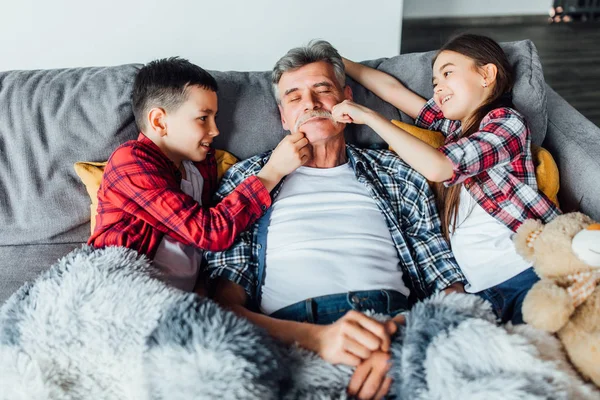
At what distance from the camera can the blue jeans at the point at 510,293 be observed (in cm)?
133

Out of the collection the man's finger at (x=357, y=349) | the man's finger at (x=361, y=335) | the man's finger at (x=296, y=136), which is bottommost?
the man's finger at (x=357, y=349)

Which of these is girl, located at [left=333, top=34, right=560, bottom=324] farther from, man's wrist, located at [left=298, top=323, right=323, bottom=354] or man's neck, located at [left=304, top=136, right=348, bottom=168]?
man's wrist, located at [left=298, top=323, right=323, bottom=354]

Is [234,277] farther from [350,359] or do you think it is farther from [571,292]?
[571,292]

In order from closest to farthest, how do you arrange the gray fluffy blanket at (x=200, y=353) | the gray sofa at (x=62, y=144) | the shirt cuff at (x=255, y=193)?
the gray fluffy blanket at (x=200, y=353) < the shirt cuff at (x=255, y=193) < the gray sofa at (x=62, y=144)

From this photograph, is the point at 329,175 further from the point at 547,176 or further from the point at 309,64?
the point at 547,176

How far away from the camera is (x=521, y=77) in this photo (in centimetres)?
160

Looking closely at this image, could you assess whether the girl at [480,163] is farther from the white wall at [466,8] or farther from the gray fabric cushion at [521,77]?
the white wall at [466,8]

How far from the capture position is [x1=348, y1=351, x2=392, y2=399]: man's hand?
42.1 inches

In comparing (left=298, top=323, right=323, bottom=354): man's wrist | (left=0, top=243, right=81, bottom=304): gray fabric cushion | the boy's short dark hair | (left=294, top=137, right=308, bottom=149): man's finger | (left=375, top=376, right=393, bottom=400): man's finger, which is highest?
the boy's short dark hair

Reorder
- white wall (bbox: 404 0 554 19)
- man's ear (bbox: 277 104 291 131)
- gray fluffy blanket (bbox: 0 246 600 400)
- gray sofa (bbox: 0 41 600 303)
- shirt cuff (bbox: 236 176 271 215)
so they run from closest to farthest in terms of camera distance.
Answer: gray fluffy blanket (bbox: 0 246 600 400), shirt cuff (bbox: 236 176 271 215), gray sofa (bbox: 0 41 600 303), man's ear (bbox: 277 104 291 131), white wall (bbox: 404 0 554 19)

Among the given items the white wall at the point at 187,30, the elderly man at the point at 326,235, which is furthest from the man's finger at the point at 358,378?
the white wall at the point at 187,30

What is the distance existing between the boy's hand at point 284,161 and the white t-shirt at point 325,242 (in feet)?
0.32

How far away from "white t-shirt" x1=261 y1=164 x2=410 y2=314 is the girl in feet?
0.71

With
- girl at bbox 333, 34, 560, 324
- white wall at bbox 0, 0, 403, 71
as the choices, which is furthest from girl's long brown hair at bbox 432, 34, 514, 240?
white wall at bbox 0, 0, 403, 71
